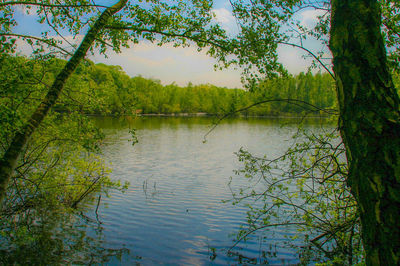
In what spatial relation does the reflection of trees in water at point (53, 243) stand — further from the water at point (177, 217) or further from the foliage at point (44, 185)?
the water at point (177, 217)

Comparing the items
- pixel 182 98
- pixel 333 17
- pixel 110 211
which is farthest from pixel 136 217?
pixel 182 98

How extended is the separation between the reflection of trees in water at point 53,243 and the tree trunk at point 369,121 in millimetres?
6645

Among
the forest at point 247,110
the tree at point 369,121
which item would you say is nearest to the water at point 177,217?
the forest at point 247,110

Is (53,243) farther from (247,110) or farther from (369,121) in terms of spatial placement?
(369,121)

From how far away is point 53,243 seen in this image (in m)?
8.73

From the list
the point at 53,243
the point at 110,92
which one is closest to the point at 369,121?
the point at 110,92

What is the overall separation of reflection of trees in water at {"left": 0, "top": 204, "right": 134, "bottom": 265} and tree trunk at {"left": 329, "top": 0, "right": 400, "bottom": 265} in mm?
6645

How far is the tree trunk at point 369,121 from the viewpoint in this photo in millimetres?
2193

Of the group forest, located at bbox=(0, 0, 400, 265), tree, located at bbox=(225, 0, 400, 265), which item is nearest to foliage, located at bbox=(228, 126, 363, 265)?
forest, located at bbox=(0, 0, 400, 265)

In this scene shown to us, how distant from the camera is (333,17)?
2.71m

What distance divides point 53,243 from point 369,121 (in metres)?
9.03

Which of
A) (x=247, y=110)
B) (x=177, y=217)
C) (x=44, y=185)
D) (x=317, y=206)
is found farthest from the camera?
(x=177, y=217)

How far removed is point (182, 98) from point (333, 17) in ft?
450

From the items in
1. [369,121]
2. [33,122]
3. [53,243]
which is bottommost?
[53,243]
